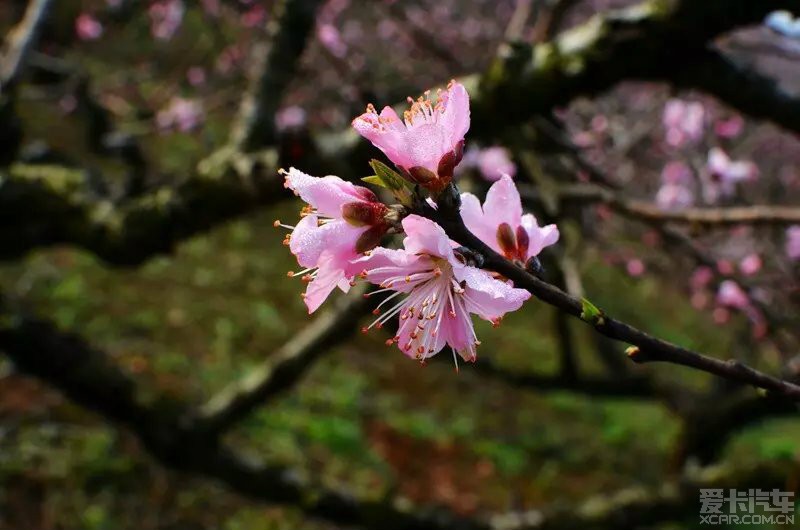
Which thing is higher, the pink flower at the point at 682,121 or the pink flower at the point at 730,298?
the pink flower at the point at 682,121

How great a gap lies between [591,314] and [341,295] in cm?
252

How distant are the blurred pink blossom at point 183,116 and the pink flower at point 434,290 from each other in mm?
4644

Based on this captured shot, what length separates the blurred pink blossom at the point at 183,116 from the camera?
222 inches

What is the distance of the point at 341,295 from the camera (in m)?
3.14

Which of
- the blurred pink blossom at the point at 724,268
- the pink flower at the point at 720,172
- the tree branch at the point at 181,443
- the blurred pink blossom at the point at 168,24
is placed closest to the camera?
the blurred pink blossom at the point at 724,268

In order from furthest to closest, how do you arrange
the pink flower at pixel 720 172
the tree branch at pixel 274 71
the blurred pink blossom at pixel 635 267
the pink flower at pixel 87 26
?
the pink flower at pixel 87 26, the blurred pink blossom at pixel 635 267, the pink flower at pixel 720 172, the tree branch at pixel 274 71

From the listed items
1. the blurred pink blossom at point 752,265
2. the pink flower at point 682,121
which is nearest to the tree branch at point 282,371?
the blurred pink blossom at point 752,265

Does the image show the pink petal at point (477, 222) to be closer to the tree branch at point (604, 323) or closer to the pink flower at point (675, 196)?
the tree branch at point (604, 323)

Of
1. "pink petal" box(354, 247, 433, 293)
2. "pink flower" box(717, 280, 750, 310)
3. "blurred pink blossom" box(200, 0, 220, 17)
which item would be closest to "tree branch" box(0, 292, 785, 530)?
"pink flower" box(717, 280, 750, 310)

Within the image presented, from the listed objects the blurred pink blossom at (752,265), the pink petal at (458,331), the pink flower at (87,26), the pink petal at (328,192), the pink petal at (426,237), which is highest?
the pink petal at (426,237)

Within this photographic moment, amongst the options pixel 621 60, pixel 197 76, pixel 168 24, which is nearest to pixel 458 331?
pixel 621 60

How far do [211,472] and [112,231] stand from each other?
3.33 feet

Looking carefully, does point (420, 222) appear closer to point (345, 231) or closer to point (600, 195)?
point (345, 231)

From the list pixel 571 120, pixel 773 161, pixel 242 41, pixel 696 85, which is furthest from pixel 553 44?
pixel 773 161
